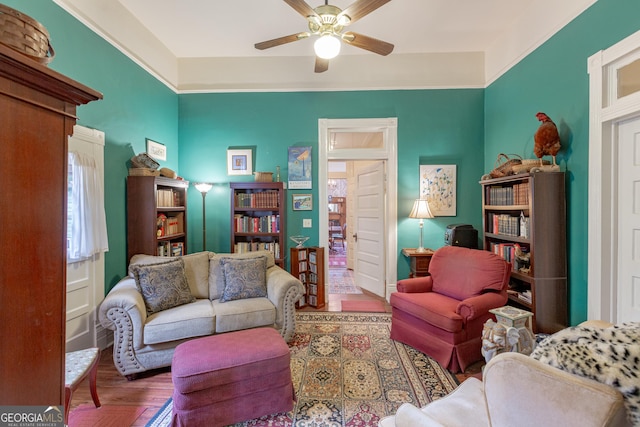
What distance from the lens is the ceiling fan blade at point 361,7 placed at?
6.74 feet

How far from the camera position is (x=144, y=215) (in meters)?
3.13

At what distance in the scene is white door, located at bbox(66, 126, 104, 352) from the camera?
8.05 ft

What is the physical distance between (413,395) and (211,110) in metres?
4.40

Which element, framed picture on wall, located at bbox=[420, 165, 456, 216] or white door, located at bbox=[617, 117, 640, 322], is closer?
white door, located at bbox=[617, 117, 640, 322]

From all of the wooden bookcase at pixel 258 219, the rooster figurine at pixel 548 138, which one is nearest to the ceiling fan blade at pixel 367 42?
the rooster figurine at pixel 548 138

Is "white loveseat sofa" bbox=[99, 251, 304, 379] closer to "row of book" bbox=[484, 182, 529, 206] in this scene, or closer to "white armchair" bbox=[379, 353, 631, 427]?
"white armchair" bbox=[379, 353, 631, 427]

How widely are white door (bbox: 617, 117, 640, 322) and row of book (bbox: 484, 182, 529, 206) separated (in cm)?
69

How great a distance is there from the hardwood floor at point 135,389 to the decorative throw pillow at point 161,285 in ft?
1.80

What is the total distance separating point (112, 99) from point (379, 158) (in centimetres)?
339

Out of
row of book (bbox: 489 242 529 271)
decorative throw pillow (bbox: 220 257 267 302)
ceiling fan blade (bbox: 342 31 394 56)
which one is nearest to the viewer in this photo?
ceiling fan blade (bbox: 342 31 394 56)

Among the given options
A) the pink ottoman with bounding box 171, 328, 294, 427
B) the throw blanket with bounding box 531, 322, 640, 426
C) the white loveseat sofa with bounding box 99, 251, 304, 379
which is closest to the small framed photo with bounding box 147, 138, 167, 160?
the white loveseat sofa with bounding box 99, 251, 304, 379

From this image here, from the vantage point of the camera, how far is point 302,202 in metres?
4.28

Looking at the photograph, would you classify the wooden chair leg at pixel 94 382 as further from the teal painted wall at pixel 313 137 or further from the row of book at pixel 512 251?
the row of book at pixel 512 251

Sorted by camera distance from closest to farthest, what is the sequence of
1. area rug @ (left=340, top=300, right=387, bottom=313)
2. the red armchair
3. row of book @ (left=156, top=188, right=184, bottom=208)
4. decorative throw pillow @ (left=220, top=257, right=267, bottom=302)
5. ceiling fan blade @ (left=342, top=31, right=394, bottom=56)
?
the red armchair < ceiling fan blade @ (left=342, top=31, right=394, bottom=56) < decorative throw pillow @ (left=220, top=257, right=267, bottom=302) < row of book @ (left=156, top=188, right=184, bottom=208) < area rug @ (left=340, top=300, right=387, bottom=313)
